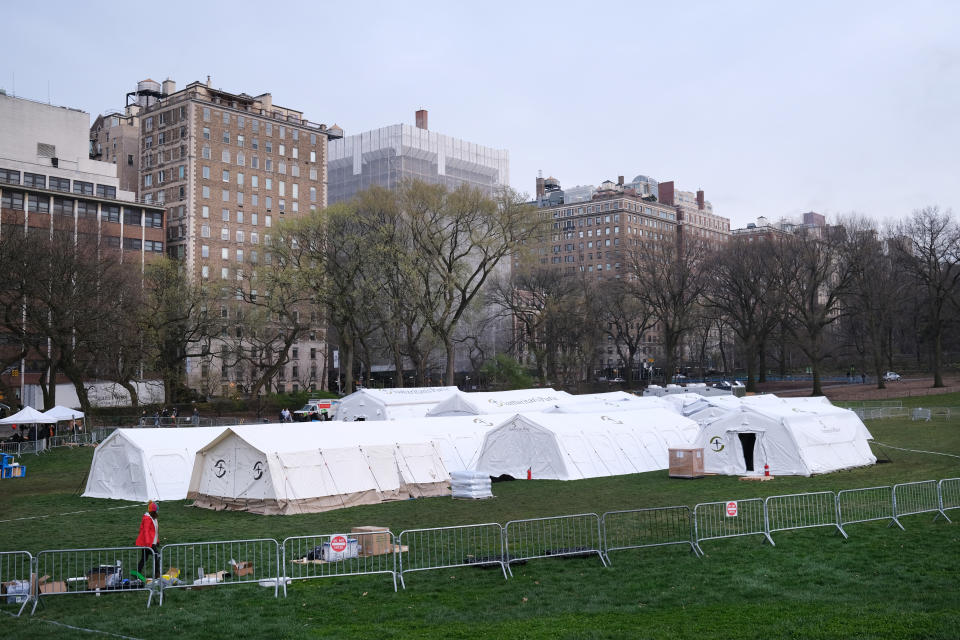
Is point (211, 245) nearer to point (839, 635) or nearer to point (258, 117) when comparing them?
point (258, 117)

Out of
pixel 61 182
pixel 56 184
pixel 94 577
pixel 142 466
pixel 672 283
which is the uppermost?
pixel 61 182

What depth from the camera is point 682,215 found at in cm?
16338

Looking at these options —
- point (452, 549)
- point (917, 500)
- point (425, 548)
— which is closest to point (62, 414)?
point (425, 548)

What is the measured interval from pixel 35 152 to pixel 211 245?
19.0 metres

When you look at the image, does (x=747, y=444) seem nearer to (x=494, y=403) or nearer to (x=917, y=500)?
(x=917, y=500)

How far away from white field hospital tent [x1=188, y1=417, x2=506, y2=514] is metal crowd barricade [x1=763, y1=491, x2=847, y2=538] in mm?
11364

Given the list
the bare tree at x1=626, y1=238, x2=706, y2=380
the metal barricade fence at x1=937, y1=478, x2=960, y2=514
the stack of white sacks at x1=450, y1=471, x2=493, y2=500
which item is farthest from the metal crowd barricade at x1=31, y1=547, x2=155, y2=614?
the bare tree at x1=626, y1=238, x2=706, y2=380

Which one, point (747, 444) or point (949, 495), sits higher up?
point (747, 444)

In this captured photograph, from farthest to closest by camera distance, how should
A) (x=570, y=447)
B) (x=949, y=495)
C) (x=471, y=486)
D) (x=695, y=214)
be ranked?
(x=695, y=214)
(x=570, y=447)
(x=471, y=486)
(x=949, y=495)

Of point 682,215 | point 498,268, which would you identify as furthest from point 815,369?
point 682,215

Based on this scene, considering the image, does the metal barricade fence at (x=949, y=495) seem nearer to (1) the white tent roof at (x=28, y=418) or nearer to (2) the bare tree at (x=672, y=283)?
(1) the white tent roof at (x=28, y=418)

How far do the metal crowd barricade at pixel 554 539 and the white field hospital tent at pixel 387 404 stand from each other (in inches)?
1090

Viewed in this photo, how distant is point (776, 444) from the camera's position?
96.2 feet

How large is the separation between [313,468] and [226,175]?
246 ft
